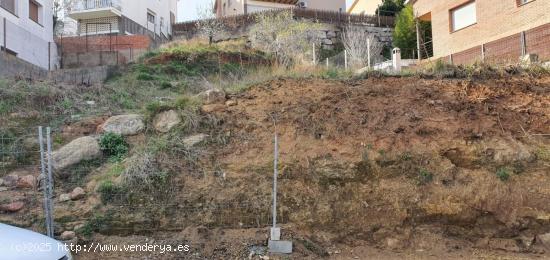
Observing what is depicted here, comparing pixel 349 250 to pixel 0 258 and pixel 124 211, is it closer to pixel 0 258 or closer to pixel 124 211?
pixel 124 211

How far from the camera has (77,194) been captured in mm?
6773

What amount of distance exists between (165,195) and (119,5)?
26.6 metres

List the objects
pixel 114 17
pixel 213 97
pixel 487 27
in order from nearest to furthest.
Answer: pixel 213 97 → pixel 487 27 → pixel 114 17

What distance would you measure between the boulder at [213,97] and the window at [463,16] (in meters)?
14.6

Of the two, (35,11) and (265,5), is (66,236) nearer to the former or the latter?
(35,11)

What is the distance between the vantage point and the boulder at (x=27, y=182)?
6.96 metres

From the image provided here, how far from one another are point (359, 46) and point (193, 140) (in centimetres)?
1259

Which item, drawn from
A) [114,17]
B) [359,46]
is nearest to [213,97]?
[359,46]

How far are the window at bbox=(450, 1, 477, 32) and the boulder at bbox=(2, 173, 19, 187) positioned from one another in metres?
18.2

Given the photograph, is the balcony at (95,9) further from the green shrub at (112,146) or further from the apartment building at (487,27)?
the green shrub at (112,146)

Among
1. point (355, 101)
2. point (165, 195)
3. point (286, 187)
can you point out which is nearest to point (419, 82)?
point (355, 101)

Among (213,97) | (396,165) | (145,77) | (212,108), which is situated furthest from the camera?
(145,77)

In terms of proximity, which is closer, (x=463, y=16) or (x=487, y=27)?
(x=487, y=27)

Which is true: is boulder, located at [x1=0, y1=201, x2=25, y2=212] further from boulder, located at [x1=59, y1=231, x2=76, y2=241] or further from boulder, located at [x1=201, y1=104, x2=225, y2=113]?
boulder, located at [x1=201, y1=104, x2=225, y2=113]
